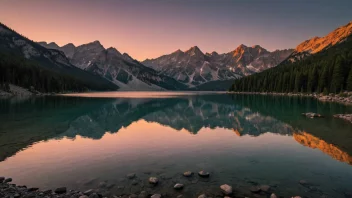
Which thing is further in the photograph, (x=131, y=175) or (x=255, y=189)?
(x=131, y=175)

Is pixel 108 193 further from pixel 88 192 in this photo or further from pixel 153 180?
pixel 153 180

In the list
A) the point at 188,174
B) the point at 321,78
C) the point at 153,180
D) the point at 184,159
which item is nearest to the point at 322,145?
the point at 184,159

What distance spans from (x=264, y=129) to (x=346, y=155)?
17.6m

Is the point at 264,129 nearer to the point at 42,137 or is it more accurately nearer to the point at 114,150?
the point at 114,150

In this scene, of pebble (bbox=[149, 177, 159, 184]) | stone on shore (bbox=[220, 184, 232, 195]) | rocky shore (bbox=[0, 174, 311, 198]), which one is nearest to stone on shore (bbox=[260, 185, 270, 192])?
rocky shore (bbox=[0, 174, 311, 198])

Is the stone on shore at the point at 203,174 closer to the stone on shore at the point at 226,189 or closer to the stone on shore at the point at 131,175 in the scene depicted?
the stone on shore at the point at 226,189

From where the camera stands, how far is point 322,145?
27953mm

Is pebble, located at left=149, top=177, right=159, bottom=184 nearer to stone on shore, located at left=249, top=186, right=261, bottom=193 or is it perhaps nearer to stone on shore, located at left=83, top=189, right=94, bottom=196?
stone on shore, located at left=83, top=189, right=94, bottom=196

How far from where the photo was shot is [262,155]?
2484cm

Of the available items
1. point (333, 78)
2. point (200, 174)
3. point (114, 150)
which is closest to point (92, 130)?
point (114, 150)

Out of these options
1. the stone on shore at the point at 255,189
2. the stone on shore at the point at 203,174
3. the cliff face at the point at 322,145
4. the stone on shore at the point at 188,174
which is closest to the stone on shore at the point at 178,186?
the stone on shore at the point at 188,174

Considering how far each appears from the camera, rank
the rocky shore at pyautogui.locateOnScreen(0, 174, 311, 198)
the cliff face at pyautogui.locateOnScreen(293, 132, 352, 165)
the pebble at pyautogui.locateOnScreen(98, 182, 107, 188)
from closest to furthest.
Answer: the rocky shore at pyautogui.locateOnScreen(0, 174, 311, 198) < the pebble at pyautogui.locateOnScreen(98, 182, 107, 188) < the cliff face at pyautogui.locateOnScreen(293, 132, 352, 165)

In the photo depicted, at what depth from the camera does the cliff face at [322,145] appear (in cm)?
2272

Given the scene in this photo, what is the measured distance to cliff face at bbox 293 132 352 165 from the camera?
22.7m
